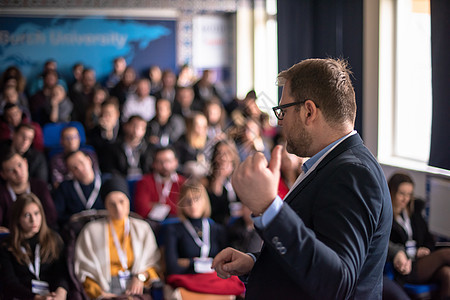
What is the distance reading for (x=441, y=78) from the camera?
2816mm

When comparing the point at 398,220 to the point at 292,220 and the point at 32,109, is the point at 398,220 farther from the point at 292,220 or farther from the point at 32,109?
the point at 32,109

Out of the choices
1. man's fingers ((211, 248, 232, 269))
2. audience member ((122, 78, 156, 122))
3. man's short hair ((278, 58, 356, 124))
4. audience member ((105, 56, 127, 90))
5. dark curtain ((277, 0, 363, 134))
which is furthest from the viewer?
audience member ((105, 56, 127, 90))

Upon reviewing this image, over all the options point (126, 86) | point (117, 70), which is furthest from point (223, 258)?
point (117, 70)

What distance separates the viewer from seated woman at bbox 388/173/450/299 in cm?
322

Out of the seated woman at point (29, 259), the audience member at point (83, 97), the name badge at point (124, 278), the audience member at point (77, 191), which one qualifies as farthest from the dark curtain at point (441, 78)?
the audience member at point (83, 97)

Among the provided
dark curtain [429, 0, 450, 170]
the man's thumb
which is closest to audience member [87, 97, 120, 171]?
dark curtain [429, 0, 450, 170]

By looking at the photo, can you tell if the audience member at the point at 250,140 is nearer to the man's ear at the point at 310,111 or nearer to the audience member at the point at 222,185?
the audience member at the point at 222,185

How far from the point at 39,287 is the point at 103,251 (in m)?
0.47

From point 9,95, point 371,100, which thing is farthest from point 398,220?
point 9,95

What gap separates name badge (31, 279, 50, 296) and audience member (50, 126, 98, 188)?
185cm

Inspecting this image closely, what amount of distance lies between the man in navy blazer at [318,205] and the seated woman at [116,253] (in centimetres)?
222

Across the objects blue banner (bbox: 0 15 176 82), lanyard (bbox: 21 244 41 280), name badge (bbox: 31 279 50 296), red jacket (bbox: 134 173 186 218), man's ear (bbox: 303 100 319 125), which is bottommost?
name badge (bbox: 31 279 50 296)

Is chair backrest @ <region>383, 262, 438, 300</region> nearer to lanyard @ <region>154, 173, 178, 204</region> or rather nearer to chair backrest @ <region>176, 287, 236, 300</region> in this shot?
chair backrest @ <region>176, 287, 236, 300</region>

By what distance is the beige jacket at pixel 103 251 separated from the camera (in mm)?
3395
